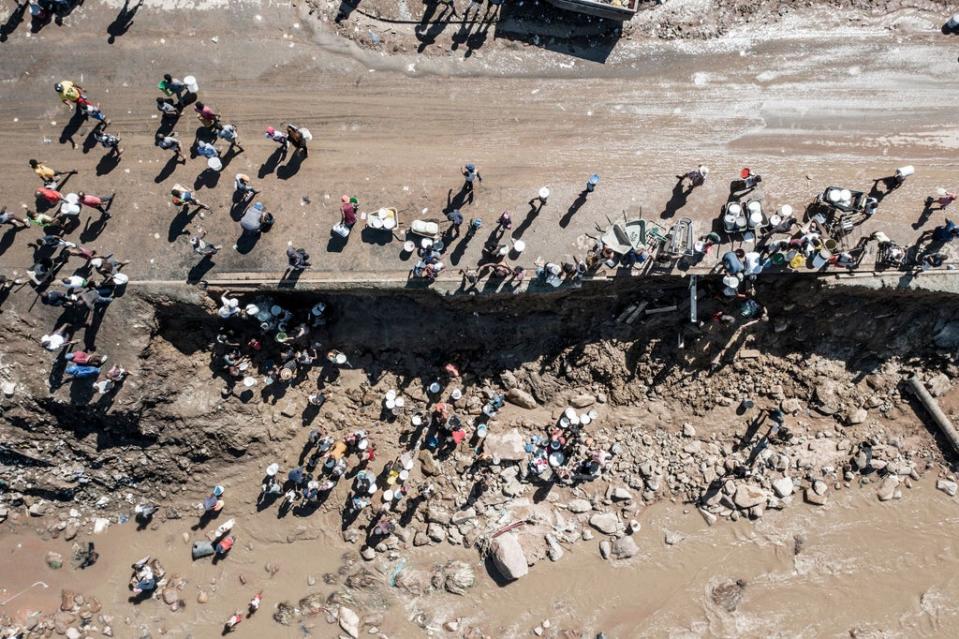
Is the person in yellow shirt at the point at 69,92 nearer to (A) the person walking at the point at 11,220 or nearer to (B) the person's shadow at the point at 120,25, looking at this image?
(B) the person's shadow at the point at 120,25

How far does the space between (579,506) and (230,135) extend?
1565cm

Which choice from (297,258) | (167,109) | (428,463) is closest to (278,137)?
(167,109)

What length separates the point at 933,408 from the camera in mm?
19047

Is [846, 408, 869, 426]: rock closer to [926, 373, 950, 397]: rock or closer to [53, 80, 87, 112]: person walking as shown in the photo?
[926, 373, 950, 397]: rock

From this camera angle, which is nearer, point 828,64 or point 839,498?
point 828,64

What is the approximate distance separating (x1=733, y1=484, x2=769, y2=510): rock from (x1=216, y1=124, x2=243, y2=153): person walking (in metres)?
18.9

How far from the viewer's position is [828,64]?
56.5 feet

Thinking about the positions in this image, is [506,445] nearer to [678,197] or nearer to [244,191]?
[678,197]

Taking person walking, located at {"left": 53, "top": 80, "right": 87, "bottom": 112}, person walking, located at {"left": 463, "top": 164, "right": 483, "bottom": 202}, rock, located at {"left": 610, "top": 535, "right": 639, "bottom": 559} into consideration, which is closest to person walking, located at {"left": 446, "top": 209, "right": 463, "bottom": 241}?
person walking, located at {"left": 463, "top": 164, "right": 483, "bottom": 202}

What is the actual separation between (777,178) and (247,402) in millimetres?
17319

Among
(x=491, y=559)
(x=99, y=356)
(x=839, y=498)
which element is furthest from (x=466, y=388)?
(x=839, y=498)

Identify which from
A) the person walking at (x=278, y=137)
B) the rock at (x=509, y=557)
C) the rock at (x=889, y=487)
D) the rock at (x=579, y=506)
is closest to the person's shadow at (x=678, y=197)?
the rock at (x=579, y=506)

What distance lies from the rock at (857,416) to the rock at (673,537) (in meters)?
6.72

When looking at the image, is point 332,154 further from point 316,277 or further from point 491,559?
point 491,559
